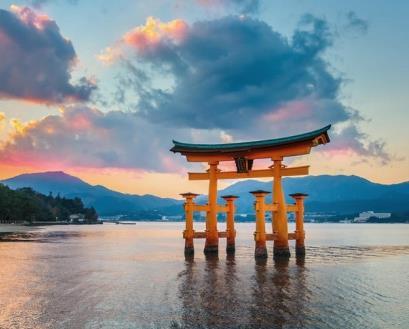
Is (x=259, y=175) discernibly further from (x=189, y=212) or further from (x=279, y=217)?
(x=189, y=212)

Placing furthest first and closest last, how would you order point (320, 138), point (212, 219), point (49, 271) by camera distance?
point (212, 219), point (320, 138), point (49, 271)

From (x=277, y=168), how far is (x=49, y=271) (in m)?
15.6

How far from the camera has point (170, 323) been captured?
1222cm

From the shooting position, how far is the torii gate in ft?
91.4

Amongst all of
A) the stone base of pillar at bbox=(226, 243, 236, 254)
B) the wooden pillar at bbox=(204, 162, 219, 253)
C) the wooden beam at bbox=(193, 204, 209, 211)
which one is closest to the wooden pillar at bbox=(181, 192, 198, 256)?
the wooden beam at bbox=(193, 204, 209, 211)

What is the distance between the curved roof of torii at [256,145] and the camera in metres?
26.6

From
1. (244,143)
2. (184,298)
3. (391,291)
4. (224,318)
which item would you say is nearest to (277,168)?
(244,143)

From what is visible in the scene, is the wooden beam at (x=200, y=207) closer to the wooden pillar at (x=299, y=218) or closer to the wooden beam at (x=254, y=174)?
the wooden beam at (x=254, y=174)

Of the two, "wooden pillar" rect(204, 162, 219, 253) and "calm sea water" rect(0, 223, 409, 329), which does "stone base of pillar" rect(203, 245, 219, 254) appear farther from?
"calm sea water" rect(0, 223, 409, 329)

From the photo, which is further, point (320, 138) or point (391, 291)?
point (320, 138)

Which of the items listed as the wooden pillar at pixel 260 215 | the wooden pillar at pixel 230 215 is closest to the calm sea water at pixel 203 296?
the wooden pillar at pixel 260 215

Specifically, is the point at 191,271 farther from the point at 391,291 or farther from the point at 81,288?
the point at 391,291

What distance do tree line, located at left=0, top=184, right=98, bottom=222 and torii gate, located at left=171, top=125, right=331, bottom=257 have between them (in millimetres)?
78835

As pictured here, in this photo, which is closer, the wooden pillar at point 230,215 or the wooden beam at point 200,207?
the wooden beam at point 200,207
